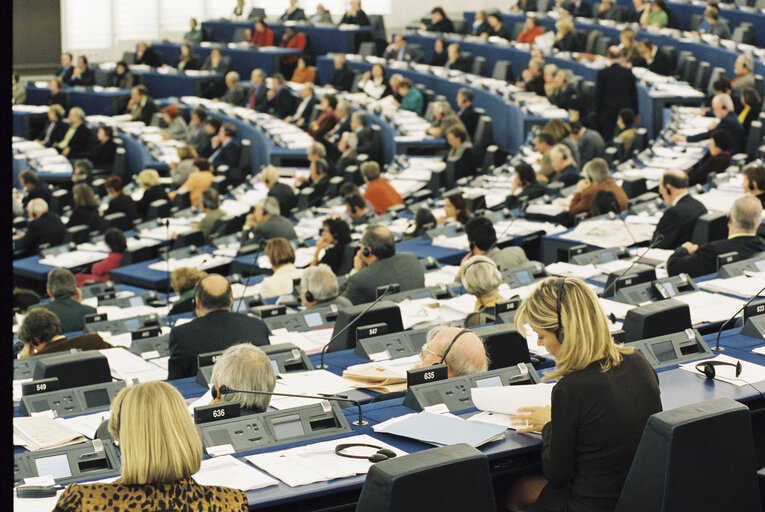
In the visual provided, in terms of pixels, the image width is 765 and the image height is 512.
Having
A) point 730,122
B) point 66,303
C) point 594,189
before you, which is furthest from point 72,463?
point 730,122

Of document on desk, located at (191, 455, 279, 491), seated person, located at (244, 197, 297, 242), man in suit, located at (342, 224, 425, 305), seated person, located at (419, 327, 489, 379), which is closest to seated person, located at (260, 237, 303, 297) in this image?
man in suit, located at (342, 224, 425, 305)

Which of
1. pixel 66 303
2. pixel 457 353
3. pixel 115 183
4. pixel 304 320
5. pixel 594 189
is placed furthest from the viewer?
pixel 115 183

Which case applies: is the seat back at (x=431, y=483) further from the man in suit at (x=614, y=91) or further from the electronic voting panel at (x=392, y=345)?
the man in suit at (x=614, y=91)

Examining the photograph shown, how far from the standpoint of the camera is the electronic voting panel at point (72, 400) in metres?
4.12

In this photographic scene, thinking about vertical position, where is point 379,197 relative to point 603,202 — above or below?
below

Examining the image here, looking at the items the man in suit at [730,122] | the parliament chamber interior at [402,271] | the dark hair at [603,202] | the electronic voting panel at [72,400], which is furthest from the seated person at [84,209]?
the electronic voting panel at [72,400]

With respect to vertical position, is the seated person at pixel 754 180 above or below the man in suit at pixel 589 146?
above

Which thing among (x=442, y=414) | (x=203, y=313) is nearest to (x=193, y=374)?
(x=203, y=313)

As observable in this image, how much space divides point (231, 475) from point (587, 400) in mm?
1009

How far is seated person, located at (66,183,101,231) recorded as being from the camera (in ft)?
33.7

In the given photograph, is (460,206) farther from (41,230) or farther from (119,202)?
(41,230)

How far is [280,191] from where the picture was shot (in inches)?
404

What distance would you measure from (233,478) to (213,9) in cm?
1886

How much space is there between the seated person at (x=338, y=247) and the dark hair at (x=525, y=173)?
6.21 ft
